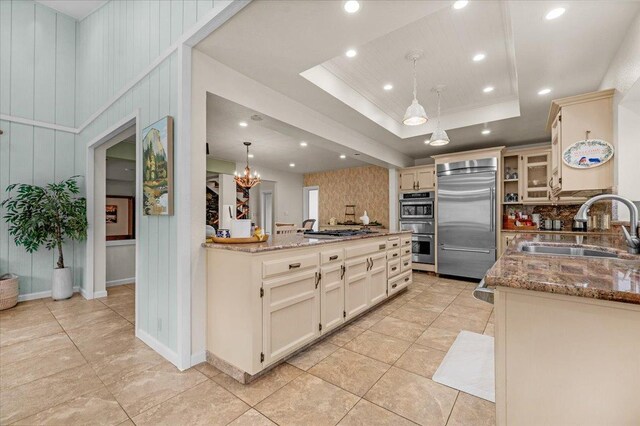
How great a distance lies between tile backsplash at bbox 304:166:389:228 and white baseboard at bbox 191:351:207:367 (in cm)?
578

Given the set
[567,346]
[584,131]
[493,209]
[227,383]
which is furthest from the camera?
[493,209]

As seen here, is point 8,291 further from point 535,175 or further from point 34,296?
point 535,175

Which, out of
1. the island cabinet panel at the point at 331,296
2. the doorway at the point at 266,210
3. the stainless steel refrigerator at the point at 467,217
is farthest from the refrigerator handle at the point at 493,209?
the doorway at the point at 266,210

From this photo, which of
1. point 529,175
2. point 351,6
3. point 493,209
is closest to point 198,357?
point 351,6

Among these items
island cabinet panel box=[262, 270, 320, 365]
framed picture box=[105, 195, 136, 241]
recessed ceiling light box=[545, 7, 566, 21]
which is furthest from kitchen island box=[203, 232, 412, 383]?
framed picture box=[105, 195, 136, 241]

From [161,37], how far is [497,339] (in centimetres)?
322

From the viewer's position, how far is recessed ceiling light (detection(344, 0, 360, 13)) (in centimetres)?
173

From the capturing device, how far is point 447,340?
2545 mm

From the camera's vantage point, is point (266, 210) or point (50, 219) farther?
point (266, 210)

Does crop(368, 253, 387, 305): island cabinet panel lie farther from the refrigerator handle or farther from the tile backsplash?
the tile backsplash

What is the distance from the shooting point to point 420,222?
18.1ft

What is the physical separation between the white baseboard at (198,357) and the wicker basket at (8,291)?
3.17m

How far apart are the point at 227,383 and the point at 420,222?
4633 mm

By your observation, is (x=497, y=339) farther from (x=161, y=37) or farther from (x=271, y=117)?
(x=161, y=37)
